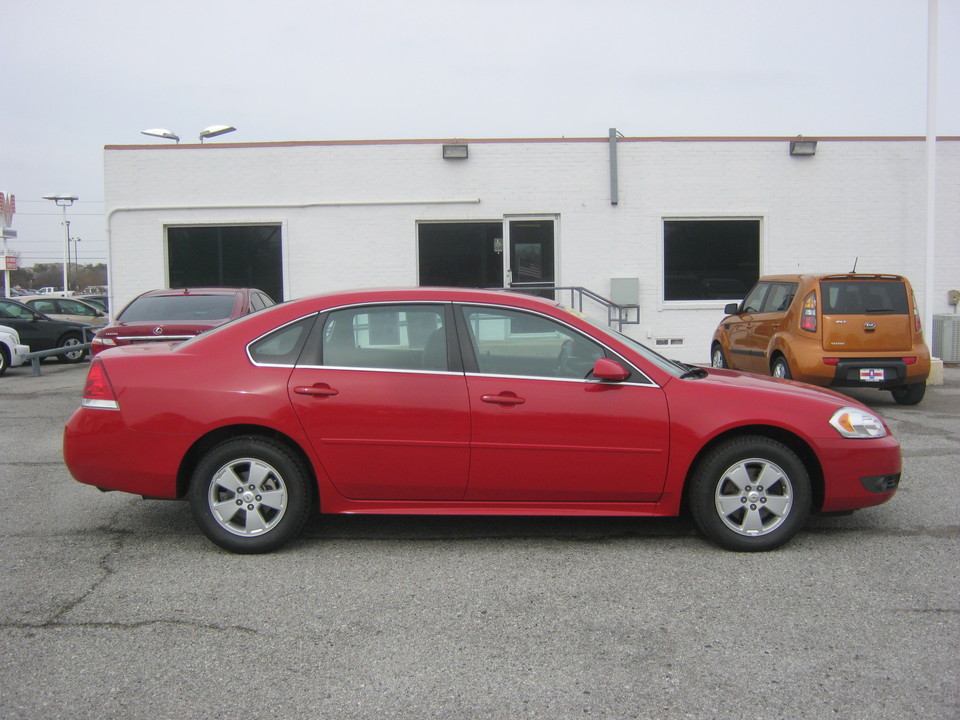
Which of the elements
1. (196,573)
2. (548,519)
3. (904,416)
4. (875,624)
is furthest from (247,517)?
(904,416)

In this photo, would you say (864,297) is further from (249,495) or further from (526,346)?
(249,495)

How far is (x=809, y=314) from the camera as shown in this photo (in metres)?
10.5

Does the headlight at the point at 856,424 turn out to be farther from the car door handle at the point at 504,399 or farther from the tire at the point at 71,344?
the tire at the point at 71,344

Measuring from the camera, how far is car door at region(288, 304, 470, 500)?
16.6ft

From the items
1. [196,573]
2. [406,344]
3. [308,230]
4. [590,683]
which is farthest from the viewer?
[308,230]

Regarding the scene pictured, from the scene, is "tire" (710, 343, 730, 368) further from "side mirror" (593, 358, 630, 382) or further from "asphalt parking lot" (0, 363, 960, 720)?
"side mirror" (593, 358, 630, 382)

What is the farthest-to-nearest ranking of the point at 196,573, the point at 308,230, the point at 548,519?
the point at 308,230, the point at 548,519, the point at 196,573

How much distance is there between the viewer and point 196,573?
4.87 m

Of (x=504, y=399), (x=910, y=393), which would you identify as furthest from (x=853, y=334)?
(x=504, y=399)

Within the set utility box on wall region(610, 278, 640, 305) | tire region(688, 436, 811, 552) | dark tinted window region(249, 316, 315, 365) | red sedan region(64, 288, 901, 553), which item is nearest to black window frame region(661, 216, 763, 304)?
utility box on wall region(610, 278, 640, 305)

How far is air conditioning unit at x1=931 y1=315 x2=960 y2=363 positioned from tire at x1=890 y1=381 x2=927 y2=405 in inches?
224

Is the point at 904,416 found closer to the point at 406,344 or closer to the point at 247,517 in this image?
the point at 406,344

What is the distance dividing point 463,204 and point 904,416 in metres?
8.60

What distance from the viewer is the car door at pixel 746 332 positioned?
11789mm
